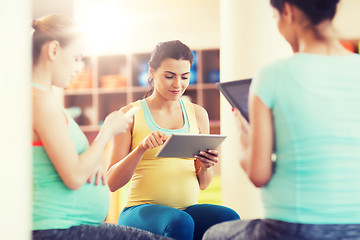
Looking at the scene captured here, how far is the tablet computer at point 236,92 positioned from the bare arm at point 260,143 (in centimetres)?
23

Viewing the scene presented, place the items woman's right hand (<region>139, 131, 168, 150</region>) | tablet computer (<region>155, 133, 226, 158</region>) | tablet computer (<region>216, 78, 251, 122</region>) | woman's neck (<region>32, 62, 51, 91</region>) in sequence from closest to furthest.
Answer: woman's neck (<region>32, 62, 51, 91</region>), tablet computer (<region>216, 78, 251, 122</region>), tablet computer (<region>155, 133, 226, 158</region>), woman's right hand (<region>139, 131, 168, 150</region>)

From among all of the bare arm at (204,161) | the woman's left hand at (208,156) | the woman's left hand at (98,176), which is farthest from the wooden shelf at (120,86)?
the woman's left hand at (98,176)

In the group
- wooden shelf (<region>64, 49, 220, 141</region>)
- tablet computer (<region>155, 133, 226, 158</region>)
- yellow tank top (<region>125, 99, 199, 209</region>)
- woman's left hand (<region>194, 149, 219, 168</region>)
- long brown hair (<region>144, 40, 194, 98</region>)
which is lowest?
yellow tank top (<region>125, 99, 199, 209</region>)

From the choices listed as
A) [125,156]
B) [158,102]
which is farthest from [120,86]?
[125,156]

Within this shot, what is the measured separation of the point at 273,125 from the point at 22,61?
570mm

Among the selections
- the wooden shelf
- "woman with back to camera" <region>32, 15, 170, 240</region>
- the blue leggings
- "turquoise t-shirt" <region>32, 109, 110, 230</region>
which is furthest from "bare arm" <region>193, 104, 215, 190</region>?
the wooden shelf

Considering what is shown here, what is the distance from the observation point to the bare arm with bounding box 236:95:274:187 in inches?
35.6

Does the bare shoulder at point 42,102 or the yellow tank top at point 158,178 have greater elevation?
the bare shoulder at point 42,102

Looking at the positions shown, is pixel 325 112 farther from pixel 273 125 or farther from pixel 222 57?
pixel 222 57

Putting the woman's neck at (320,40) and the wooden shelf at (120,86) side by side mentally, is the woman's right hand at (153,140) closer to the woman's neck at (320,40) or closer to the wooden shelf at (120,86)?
the woman's neck at (320,40)

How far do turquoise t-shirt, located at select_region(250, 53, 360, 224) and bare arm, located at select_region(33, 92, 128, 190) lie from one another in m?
0.44

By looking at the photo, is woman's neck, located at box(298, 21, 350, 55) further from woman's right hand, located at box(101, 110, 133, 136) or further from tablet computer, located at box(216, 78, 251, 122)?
woman's right hand, located at box(101, 110, 133, 136)

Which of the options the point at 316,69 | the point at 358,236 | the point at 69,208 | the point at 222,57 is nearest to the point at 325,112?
the point at 316,69

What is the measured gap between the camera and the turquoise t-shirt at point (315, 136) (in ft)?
2.91
